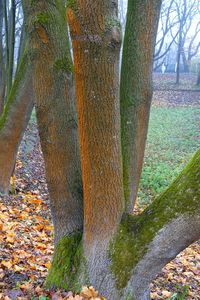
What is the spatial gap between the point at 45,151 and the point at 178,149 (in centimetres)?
1171

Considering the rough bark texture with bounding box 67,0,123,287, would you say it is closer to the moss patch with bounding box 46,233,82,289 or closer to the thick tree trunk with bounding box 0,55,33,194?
the moss patch with bounding box 46,233,82,289

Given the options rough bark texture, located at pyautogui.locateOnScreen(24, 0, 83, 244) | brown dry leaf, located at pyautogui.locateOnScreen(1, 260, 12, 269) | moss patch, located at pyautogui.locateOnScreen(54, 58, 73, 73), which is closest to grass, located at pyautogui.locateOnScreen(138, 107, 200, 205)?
brown dry leaf, located at pyautogui.locateOnScreen(1, 260, 12, 269)

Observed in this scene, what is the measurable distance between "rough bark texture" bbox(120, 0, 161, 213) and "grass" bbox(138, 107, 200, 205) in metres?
5.30

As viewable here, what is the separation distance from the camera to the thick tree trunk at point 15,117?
588 centimetres

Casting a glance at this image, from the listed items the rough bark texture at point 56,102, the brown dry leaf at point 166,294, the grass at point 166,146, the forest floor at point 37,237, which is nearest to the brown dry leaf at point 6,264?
the forest floor at point 37,237

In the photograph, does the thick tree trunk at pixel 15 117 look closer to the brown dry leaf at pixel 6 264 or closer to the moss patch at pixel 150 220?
the brown dry leaf at pixel 6 264

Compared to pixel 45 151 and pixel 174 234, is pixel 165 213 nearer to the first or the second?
pixel 174 234

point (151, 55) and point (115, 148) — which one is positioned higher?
point (151, 55)

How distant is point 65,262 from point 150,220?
2.93 ft

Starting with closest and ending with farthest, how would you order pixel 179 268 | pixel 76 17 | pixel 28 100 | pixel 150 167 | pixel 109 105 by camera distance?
1. pixel 76 17
2. pixel 109 105
3. pixel 179 268
4. pixel 28 100
5. pixel 150 167

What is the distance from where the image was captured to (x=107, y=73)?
2.47m

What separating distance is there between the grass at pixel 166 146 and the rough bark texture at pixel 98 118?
5528mm

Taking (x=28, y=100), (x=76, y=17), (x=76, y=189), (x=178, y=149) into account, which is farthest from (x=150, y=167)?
(x=76, y=17)

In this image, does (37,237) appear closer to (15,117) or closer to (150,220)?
(15,117)
